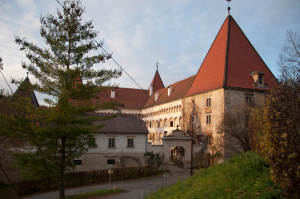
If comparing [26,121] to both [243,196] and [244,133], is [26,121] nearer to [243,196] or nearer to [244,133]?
[243,196]

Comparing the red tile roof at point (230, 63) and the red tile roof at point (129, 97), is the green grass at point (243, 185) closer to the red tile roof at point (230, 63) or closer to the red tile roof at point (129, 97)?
the red tile roof at point (230, 63)

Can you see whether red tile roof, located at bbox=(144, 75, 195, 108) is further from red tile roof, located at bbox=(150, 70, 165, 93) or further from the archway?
red tile roof, located at bbox=(150, 70, 165, 93)

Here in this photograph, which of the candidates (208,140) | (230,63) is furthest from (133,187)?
(230,63)

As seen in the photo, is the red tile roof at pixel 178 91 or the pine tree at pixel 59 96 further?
the red tile roof at pixel 178 91

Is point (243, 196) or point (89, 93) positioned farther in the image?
point (89, 93)

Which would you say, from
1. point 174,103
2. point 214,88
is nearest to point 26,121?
point 214,88

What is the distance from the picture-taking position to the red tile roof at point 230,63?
27000mm

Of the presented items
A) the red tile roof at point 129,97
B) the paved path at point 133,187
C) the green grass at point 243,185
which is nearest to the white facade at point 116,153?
the paved path at point 133,187

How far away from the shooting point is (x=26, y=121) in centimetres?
1158

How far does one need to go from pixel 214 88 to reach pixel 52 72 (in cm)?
1939

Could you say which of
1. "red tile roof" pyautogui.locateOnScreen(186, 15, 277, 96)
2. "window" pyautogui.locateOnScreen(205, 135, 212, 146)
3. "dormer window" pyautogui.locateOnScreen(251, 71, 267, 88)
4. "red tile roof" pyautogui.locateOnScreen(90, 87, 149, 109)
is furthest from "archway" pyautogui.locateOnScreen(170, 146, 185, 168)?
"red tile roof" pyautogui.locateOnScreen(90, 87, 149, 109)

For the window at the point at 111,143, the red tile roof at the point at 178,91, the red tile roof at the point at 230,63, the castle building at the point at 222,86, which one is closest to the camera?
the window at the point at 111,143

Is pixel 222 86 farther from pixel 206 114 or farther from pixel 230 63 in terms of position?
pixel 206 114

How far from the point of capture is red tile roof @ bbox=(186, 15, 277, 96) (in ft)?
88.6
